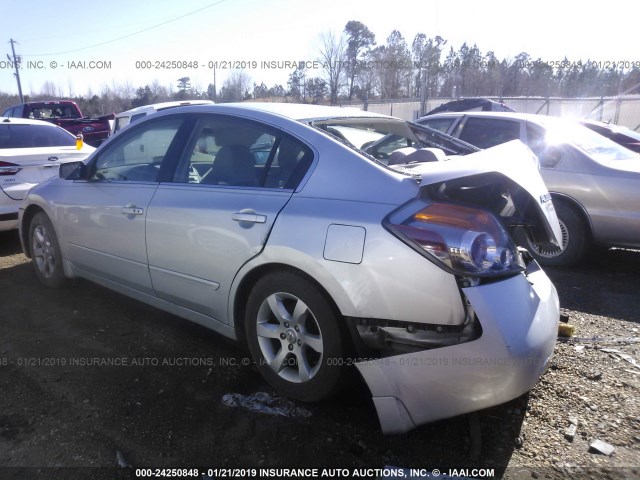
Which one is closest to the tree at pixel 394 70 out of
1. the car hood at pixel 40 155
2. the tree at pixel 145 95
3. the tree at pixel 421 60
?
the tree at pixel 421 60

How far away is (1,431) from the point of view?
8.13 ft

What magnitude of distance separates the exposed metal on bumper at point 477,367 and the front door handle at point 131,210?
6.20 feet

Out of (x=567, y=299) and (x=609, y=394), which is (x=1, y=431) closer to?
(x=609, y=394)

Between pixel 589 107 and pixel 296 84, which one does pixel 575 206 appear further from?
pixel 296 84

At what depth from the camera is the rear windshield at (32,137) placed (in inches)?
241

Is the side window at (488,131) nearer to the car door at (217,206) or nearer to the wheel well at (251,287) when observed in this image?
the car door at (217,206)

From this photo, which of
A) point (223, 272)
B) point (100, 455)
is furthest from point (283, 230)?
point (100, 455)

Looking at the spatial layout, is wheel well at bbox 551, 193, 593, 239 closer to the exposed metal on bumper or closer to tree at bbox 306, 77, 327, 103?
the exposed metal on bumper

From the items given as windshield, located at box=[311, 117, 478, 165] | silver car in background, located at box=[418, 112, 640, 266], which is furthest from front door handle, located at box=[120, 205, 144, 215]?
silver car in background, located at box=[418, 112, 640, 266]

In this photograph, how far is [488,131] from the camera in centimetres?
608

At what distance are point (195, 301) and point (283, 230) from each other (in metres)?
0.92

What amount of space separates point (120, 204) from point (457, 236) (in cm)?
244

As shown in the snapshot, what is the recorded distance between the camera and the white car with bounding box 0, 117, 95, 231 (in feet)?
17.7

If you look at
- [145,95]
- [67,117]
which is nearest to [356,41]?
[145,95]
